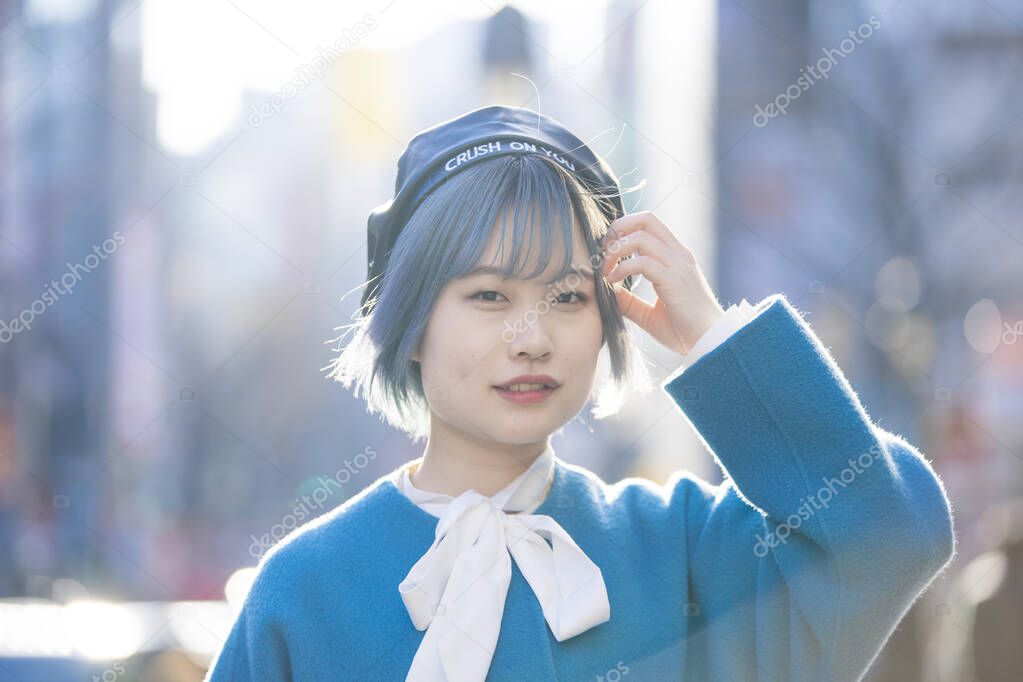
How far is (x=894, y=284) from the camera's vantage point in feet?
27.5

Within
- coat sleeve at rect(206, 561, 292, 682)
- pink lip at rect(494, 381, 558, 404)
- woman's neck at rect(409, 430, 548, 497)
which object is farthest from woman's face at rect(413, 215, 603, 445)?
coat sleeve at rect(206, 561, 292, 682)

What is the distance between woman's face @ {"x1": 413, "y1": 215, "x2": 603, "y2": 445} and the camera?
2234mm

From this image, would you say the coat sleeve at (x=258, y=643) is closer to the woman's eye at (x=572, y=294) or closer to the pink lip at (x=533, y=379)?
the pink lip at (x=533, y=379)

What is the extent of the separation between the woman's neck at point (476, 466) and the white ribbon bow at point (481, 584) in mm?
52

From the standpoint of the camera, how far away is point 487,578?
227 centimetres

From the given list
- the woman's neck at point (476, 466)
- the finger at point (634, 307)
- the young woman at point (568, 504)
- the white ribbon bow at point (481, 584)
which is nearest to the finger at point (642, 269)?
the young woman at point (568, 504)

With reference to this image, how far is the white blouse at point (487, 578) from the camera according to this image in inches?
86.4

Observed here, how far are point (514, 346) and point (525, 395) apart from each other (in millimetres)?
108

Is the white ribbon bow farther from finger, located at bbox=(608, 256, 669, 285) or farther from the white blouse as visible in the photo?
finger, located at bbox=(608, 256, 669, 285)

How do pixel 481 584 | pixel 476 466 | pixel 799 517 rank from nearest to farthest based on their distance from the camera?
1. pixel 799 517
2. pixel 481 584
3. pixel 476 466

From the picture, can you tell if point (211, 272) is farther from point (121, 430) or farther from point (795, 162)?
point (795, 162)

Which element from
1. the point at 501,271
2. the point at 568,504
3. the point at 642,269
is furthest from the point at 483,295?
the point at 568,504

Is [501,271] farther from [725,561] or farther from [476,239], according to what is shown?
[725,561]

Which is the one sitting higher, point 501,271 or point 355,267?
point 355,267
